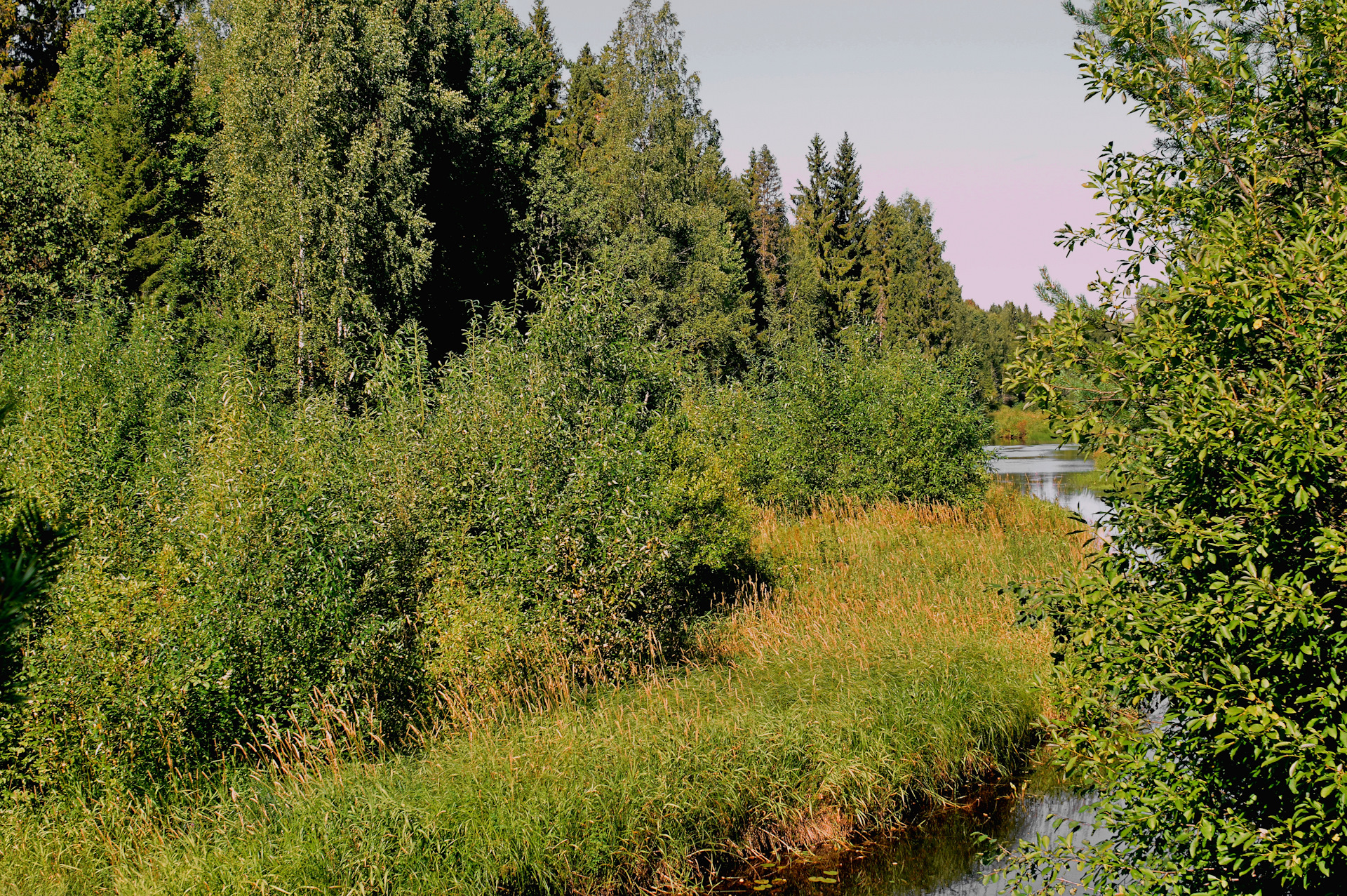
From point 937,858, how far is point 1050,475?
3424 centimetres

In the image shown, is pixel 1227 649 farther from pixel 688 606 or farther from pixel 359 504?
pixel 688 606

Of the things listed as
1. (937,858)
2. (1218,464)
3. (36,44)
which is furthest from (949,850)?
(36,44)

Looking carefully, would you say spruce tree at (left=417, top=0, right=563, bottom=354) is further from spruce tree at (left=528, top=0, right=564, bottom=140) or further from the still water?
the still water

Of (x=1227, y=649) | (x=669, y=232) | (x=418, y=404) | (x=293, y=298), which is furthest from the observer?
(x=669, y=232)

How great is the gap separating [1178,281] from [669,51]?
3675 centimetres

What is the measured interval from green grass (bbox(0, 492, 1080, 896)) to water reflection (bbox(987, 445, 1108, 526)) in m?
8.62

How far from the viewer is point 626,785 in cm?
758

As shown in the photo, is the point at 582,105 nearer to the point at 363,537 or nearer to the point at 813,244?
the point at 813,244

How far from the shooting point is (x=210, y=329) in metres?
24.0

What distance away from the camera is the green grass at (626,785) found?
6.51 m

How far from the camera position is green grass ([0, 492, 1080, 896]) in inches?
256

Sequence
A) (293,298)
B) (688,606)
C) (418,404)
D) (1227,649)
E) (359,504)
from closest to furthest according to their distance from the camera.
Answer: (1227,649), (359,504), (418,404), (688,606), (293,298)

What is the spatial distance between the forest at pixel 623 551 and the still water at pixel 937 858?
0.30 metres

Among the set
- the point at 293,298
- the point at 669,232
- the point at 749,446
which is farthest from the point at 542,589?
the point at 669,232
